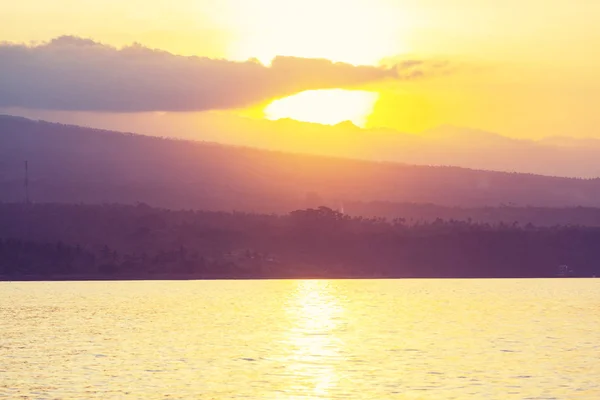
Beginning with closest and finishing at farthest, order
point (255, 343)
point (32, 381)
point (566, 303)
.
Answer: point (32, 381), point (255, 343), point (566, 303)

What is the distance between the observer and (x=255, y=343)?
3890 inches

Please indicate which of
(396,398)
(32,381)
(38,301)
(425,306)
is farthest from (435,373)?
(38,301)

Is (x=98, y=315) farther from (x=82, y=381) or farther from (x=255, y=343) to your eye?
(x=82, y=381)

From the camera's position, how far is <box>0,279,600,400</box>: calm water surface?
215 ft

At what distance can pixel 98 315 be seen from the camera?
142 metres

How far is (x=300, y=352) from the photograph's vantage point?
297 feet

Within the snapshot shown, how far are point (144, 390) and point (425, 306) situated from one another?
10194cm

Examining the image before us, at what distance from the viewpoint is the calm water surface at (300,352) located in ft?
215

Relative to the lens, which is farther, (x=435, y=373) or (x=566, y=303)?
(x=566, y=303)

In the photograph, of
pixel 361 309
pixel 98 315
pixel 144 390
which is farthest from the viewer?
pixel 361 309

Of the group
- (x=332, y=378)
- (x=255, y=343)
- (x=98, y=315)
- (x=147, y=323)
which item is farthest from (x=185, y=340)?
(x=98, y=315)

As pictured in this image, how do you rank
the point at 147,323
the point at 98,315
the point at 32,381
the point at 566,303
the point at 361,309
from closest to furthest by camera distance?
the point at 32,381 < the point at 147,323 < the point at 98,315 < the point at 361,309 < the point at 566,303

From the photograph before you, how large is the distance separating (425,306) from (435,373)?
9189 centimetres

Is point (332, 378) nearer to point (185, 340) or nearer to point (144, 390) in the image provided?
point (144, 390)
